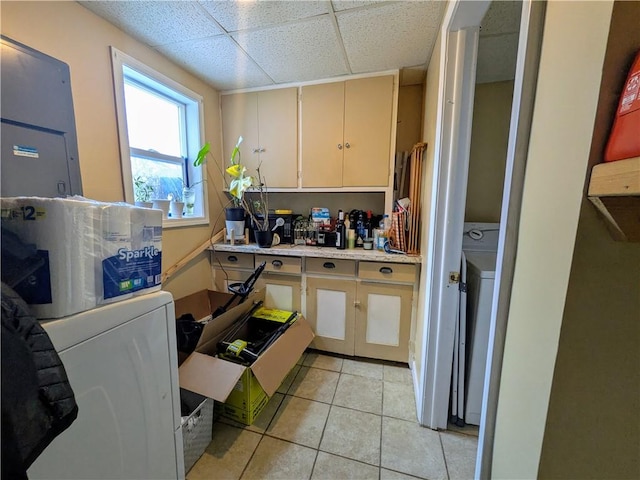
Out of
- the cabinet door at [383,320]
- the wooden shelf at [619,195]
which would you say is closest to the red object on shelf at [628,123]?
Answer: the wooden shelf at [619,195]

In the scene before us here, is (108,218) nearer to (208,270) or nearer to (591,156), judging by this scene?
(591,156)

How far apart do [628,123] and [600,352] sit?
37 centimetres

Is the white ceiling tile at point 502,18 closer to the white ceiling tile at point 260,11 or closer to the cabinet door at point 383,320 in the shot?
the white ceiling tile at point 260,11

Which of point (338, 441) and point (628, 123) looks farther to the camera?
point (338, 441)

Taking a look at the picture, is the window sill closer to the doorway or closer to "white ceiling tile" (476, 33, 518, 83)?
the doorway

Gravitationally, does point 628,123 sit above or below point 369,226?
above

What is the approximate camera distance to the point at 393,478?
1.20 meters

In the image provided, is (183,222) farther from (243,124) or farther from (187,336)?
(243,124)

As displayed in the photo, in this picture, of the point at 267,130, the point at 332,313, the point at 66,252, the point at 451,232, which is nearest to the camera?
the point at 66,252

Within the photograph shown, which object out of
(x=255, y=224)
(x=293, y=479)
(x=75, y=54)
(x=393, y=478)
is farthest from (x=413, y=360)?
(x=75, y=54)

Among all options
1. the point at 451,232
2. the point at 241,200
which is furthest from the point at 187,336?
the point at 451,232

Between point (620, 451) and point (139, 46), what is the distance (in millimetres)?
2689

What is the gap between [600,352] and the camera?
440mm

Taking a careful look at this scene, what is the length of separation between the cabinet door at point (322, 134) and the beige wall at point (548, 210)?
67.3 inches
